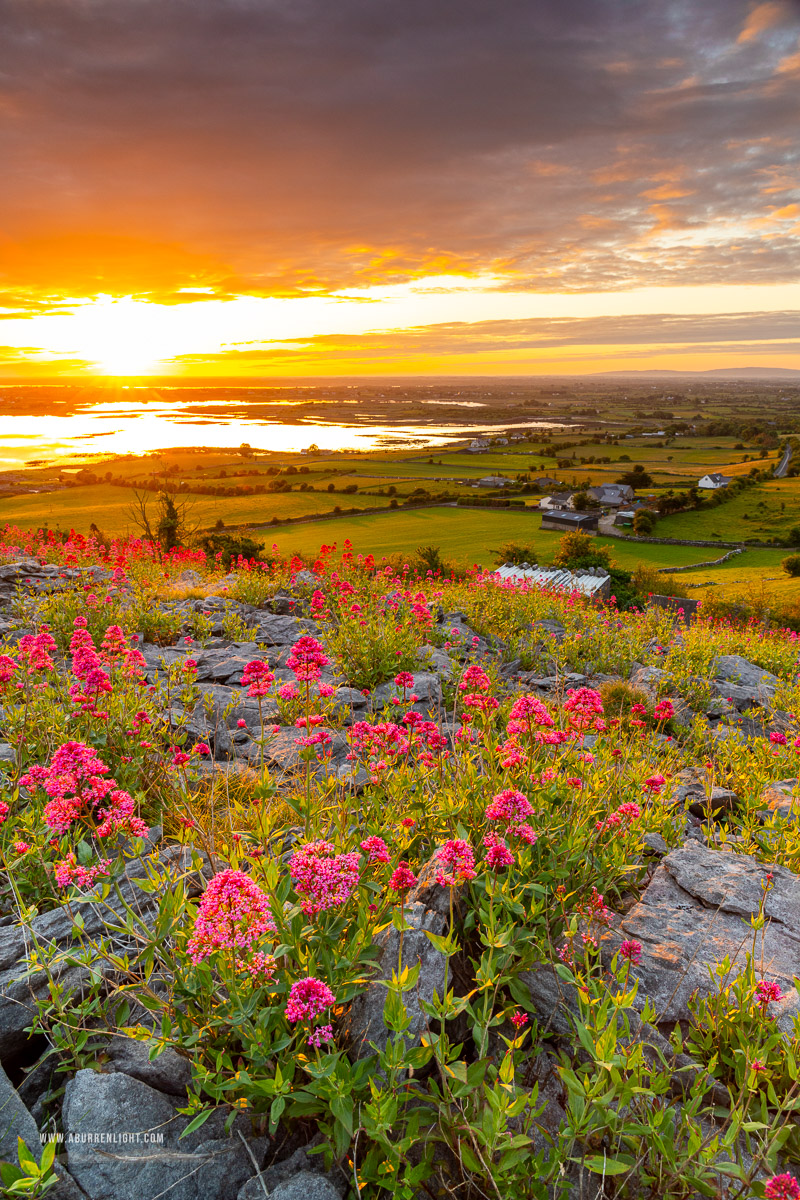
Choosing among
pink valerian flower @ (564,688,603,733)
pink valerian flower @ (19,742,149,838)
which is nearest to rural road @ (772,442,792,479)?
pink valerian flower @ (564,688,603,733)

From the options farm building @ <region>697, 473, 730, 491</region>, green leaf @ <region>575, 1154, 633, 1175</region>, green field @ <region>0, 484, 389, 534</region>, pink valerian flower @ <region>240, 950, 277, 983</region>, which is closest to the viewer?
green leaf @ <region>575, 1154, 633, 1175</region>

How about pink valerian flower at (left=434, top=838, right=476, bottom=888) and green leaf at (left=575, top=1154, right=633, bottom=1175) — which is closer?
green leaf at (left=575, top=1154, right=633, bottom=1175)

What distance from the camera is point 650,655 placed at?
1234 centimetres

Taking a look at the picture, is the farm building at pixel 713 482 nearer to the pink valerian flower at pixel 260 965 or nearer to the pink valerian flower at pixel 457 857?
the pink valerian flower at pixel 457 857

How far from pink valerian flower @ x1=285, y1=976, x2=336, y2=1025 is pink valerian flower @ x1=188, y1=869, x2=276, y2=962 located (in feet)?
0.92

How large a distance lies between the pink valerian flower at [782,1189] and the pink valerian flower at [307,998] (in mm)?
1699

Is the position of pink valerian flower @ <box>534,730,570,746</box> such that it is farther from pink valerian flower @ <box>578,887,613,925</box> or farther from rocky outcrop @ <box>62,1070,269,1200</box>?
rocky outcrop @ <box>62,1070,269,1200</box>

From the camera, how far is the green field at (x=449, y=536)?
69.0 metres

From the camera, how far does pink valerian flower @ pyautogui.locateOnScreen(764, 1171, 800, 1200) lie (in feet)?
6.89

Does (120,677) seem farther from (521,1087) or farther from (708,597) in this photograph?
(708,597)

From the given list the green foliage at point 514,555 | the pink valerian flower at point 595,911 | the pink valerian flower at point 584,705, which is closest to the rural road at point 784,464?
the green foliage at point 514,555

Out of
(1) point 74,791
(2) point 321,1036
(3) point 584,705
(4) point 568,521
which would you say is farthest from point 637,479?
(2) point 321,1036

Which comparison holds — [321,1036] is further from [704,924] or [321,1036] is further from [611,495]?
[611,495]

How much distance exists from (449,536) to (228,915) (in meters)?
75.7
